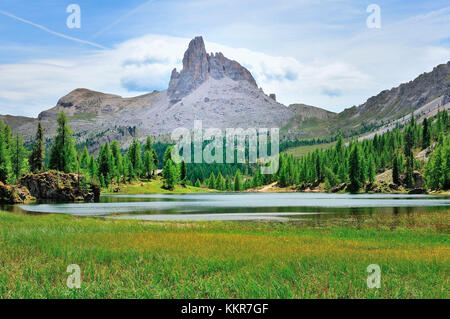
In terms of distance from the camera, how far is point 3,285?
40.8 feet

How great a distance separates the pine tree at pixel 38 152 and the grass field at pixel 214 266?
69.1m

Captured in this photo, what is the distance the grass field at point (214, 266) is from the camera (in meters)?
12.0

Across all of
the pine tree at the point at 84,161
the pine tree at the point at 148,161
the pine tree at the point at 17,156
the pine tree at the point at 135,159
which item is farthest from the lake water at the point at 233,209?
the pine tree at the point at 148,161

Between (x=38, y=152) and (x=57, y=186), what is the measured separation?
676 inches

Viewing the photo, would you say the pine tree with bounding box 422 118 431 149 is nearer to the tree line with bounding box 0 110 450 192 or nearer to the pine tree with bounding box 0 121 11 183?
the tree line with bounding box 0 110 450 192

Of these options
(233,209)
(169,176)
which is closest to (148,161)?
(169,176)

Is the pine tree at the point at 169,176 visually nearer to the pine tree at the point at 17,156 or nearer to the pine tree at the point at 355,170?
the pine tree at the point at 17,156

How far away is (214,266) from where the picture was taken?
15.5 m

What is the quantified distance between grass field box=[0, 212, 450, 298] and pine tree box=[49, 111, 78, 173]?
220ft

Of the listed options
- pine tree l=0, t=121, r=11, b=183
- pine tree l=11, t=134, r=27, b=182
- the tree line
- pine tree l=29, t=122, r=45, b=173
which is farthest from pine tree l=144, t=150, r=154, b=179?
pine tree l=0, t=121, r=11, b=183

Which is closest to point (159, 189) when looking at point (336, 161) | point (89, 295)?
point (336, 161)

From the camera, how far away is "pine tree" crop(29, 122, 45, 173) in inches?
3455
